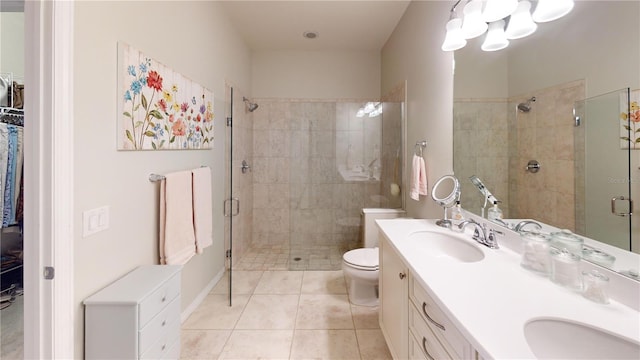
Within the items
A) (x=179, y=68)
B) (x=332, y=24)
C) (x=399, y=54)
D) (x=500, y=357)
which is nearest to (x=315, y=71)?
(x=332, y=24)

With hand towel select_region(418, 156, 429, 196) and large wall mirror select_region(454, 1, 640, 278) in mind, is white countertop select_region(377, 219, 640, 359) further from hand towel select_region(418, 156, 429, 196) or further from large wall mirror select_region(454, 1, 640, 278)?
hand towel select_region(418, 156, 429, 196)

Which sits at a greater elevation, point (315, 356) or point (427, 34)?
point (427, 34)

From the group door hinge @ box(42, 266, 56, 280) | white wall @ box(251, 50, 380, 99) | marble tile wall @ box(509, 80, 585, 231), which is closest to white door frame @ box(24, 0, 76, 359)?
door hinge @ box(42, 266, 56, 280)

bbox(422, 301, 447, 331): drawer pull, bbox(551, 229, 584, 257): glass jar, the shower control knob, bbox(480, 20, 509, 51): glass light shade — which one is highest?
bbox(480, 20, 509, 51): glass light shade

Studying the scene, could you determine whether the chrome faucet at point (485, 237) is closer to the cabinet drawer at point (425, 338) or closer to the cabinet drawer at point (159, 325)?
the cabinet drawer at point (425, 338)

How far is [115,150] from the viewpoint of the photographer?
53.0 inches

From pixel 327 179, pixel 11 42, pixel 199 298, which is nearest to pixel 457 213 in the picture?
pixel 327 179

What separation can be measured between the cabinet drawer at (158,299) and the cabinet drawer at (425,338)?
1213mm

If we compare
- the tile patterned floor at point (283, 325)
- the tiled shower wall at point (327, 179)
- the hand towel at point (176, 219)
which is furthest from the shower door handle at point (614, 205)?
the tiled shower wall at point (327, 179)

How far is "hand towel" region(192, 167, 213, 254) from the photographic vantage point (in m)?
1.99

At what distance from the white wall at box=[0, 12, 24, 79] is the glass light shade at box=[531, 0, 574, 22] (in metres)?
3.44

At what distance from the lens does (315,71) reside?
12.5 ft

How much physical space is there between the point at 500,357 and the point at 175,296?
1516 millimetres

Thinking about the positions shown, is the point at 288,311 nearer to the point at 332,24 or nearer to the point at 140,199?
the point at 140,199
